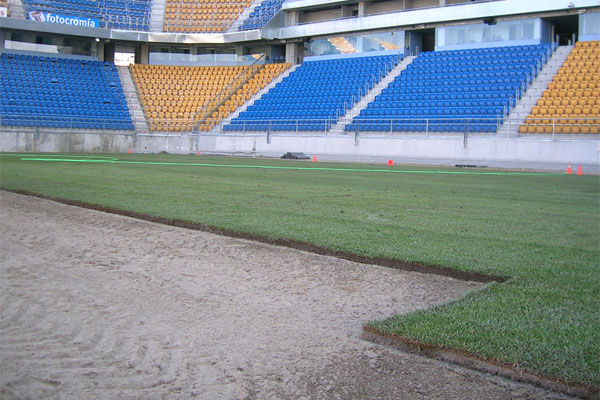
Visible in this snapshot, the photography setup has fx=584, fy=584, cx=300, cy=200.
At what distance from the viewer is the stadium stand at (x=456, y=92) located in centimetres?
2772

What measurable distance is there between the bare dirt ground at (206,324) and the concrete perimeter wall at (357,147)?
21674mm

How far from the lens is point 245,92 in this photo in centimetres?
3997

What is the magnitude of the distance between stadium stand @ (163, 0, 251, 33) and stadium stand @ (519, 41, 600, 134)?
83.8ft

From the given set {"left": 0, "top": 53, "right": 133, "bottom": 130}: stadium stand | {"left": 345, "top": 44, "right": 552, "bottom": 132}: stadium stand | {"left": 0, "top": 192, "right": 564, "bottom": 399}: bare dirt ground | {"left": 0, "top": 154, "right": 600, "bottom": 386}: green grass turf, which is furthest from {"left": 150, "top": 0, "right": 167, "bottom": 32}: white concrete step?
{"left": 0, "top": 192, "right": 564, "bottom": 399}: bare dirt ground

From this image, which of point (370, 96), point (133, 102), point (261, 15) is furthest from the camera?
point (261, 15)

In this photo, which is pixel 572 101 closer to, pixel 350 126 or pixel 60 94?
pixel 350 126

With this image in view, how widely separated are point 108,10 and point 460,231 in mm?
44059

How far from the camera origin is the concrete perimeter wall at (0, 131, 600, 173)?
80.1 feet

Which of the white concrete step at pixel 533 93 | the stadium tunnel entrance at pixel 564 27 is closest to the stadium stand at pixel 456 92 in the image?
the white concrete step at pixel 533 93

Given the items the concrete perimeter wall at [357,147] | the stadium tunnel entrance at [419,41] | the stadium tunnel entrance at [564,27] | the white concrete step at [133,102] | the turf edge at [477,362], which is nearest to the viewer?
the turf edge at [477,362]

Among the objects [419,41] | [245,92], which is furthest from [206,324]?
[419,41]

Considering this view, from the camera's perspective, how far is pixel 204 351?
3.13 metres

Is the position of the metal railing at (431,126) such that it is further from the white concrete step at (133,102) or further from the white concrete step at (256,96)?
the white concrete step at (133,102)

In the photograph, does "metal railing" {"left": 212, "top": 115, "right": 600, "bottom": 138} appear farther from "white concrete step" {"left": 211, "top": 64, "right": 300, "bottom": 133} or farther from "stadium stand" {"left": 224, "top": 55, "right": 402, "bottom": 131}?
"white concrete step" {"left": 211, "top": 64, "right": 300, "bottom": 133}
